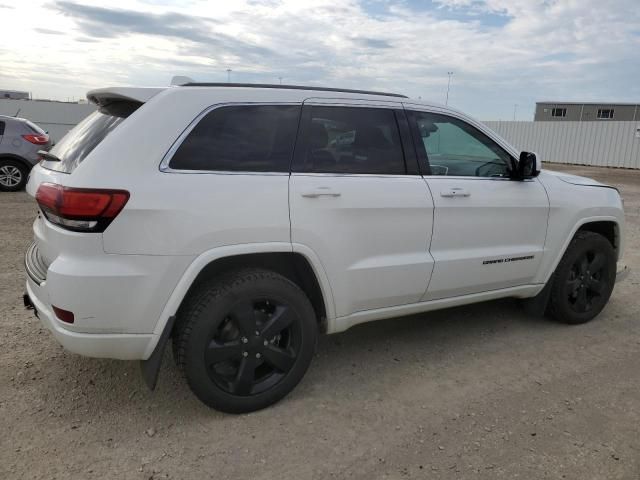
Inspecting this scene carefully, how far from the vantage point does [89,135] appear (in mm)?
2949

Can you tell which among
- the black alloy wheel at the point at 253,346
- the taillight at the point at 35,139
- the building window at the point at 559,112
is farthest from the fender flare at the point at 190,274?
the building window at the point at 559,112

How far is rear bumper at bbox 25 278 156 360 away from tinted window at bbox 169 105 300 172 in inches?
35.7

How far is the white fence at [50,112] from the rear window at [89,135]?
67.8 ft

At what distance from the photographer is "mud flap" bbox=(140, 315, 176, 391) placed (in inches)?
109

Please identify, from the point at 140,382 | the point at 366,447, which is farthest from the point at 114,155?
the point at 366,447

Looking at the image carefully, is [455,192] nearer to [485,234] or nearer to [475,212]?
[475,212]

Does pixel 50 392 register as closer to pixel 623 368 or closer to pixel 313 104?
pixel 313 104

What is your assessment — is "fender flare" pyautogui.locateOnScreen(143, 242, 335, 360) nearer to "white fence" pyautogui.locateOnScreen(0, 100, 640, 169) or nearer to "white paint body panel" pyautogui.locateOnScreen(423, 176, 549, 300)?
"white paint body panel" pyautogui.locateOnScreen(423, 176, 549, 300)

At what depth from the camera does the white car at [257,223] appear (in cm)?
262

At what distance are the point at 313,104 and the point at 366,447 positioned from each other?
197 centimetres

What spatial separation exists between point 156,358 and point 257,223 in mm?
880

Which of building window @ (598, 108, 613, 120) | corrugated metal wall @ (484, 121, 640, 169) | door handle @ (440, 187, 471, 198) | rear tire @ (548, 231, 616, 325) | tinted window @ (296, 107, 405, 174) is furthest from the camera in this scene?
building window @ (598, 108, 613, 120)

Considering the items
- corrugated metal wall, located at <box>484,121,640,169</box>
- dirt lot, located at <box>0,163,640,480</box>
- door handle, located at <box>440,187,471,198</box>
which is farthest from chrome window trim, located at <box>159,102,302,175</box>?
corrugated metal wall, located at <box>484,121,640,169</box>

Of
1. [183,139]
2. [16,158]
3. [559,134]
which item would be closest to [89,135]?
[183,139]
